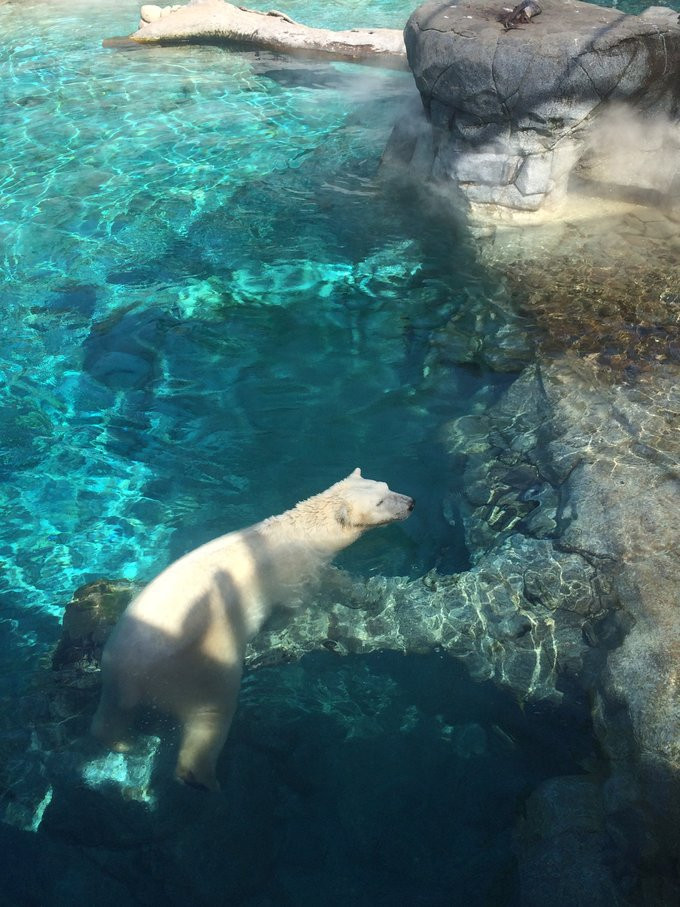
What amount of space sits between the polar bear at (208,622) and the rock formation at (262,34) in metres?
11.1

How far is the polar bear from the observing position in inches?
156

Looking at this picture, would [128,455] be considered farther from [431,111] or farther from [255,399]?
[431,111]

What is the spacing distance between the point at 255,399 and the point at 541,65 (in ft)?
13.4

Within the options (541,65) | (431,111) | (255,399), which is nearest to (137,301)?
(255,399)

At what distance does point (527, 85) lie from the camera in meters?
6.87

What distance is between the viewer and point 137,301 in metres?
7.65

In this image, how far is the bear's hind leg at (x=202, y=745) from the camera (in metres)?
3.97

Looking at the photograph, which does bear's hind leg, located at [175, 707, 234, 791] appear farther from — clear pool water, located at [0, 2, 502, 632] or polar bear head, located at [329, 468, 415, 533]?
polar bear head, located at [329, 468, 415, 533]

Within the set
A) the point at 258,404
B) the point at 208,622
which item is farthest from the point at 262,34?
the point at 208,622

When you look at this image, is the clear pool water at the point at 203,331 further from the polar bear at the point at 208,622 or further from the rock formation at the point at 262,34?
the rock formation at the point at 262,34

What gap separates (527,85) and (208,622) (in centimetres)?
576

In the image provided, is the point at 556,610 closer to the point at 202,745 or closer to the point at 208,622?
the point at 208,622

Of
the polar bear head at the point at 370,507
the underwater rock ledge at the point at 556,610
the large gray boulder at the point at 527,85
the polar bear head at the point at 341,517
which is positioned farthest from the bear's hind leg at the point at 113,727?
the large gray boulder at the point at 527,85

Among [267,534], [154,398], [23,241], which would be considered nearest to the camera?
[267,534]
